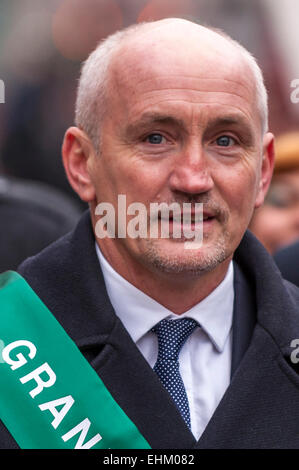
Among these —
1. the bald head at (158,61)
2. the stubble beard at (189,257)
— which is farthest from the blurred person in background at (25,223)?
the stubble beard at (189,257)

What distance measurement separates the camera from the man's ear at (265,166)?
3.30 m

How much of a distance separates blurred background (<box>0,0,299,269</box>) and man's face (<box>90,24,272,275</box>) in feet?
12.5

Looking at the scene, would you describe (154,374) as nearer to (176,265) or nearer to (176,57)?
(176,265)

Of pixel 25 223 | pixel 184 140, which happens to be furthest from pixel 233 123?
pixel 25 223

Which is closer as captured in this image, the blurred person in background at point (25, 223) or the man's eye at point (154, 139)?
the man's eye at point (154, 139)

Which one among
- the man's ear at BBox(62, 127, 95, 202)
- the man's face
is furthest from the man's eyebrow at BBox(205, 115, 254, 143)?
the man's ear at BBox(62, 127, 95, 202)

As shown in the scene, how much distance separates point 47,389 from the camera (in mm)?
3061

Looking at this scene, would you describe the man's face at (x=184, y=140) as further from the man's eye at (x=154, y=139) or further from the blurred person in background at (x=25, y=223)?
the blurred person in background at (x=25, y=223)

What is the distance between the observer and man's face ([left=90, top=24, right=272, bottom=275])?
301 cm

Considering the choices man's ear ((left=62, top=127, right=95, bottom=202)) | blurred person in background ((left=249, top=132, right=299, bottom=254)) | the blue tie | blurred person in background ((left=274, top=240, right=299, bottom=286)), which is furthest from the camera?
blurred person in background ((left=249, top=132, right=299, bottom=254))

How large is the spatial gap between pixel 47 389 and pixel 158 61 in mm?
1082

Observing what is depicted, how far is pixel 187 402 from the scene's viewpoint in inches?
121

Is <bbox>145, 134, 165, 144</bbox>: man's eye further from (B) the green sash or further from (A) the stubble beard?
(B) the green sash
